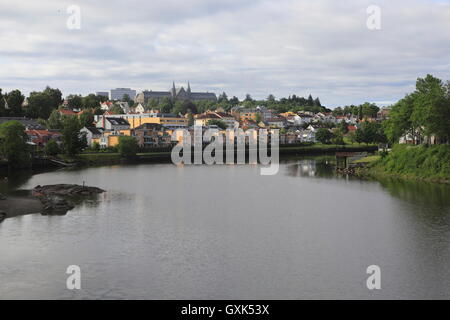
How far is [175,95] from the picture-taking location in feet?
550

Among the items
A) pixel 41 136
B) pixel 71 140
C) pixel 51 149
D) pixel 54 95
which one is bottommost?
pixel 51 149

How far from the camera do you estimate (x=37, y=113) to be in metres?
83.4

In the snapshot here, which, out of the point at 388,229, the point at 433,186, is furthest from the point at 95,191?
the point at 433,186

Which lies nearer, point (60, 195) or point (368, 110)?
point (60, 195)

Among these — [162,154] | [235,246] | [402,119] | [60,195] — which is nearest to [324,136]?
[162,154]

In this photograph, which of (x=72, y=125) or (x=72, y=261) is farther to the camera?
(x=72, y=125)

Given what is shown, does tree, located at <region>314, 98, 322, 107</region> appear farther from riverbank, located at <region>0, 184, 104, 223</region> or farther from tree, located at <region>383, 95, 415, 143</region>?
riverbank, located at <region>0, 184, 104, 223</region>

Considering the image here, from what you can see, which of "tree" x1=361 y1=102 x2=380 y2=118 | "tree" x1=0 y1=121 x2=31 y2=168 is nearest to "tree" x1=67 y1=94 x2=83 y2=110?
"tree" x1=0 y1=121 x2=31 y2=168

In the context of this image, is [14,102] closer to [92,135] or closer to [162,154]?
[92,135]

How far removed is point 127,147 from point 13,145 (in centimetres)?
1662

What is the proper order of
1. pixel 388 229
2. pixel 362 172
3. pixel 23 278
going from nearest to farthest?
pixel 23 278 < pixel 388 229 < pixel 362 172

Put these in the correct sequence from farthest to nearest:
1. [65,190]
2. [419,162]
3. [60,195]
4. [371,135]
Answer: [371,135], [419,162], [65,190], [60,195]

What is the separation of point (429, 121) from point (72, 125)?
36761 mm
